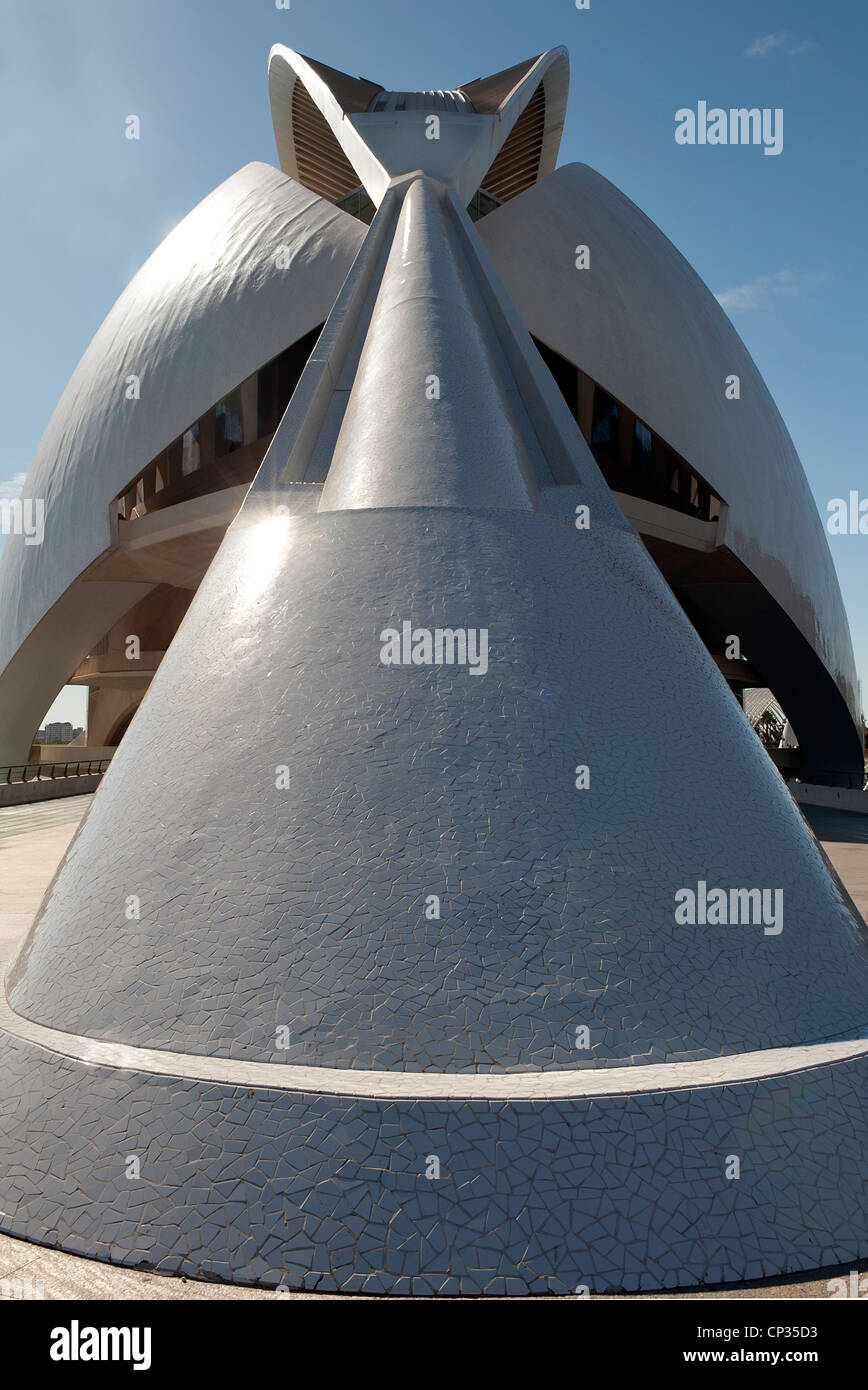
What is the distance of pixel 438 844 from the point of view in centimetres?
247

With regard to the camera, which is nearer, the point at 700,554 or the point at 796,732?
the point at 700,554

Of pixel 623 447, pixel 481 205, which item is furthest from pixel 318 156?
pixel 623 447

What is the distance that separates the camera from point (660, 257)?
16828 millimetres

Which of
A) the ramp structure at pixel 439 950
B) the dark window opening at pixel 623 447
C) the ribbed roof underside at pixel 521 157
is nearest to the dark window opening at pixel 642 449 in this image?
the dark window opening at pixel 623 447

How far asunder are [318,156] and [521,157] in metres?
4.07

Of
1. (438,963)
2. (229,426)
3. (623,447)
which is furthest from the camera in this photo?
(623,447)

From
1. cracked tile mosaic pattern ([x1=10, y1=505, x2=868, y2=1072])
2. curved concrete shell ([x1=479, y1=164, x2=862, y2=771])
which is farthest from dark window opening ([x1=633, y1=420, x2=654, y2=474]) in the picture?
cracked tile mosaic pattern ([x1=10, y1=505, x2=868, y2=1072])

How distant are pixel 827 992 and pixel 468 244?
5652 millimetres

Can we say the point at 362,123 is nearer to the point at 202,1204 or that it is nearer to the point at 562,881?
the point at 562,881

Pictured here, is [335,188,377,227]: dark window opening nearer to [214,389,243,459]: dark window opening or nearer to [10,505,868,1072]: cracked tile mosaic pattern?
[214,389,243,459]: dark window opening

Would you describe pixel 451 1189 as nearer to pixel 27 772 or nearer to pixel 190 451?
pixel 190 451

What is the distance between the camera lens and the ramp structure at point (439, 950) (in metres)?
1.87

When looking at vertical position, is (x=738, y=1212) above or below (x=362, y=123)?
below
